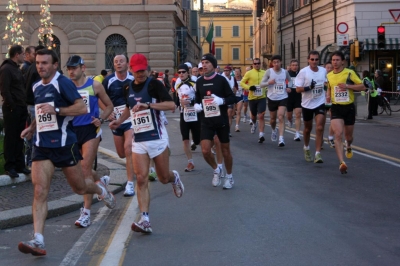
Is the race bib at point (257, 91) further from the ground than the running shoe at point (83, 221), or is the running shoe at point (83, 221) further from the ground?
the race bib at point (257, 91)

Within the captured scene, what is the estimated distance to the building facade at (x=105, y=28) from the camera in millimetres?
40125

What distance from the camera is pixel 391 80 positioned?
3709cm

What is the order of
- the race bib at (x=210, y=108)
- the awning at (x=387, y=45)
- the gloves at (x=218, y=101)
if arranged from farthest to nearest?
the awning at (x=387, y=45) → the race bib at (x=210, y=108) → the gloves at (x=218, y=101)

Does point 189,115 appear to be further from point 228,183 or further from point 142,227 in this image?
point 142,227

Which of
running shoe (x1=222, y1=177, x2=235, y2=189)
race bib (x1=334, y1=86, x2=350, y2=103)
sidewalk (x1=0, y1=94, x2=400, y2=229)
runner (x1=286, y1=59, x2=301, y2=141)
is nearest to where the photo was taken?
sidewalk (x1=0, y1=94, x2=400, y2=229)

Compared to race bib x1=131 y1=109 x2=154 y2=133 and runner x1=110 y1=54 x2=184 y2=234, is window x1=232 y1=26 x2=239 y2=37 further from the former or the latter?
race bib x1=131 y1=109 x2=154 y2=133

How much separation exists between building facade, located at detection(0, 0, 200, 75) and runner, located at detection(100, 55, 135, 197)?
29.8 meters

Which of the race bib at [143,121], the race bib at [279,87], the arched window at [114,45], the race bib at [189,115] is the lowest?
the race bib at [189,115]

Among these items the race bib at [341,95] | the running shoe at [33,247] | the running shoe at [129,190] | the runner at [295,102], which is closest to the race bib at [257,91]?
the runner at [295,102]

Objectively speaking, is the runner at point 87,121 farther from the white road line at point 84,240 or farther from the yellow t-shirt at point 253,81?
the yellow t-shirt at point 253,81

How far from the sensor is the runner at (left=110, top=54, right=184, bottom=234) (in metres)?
7.83

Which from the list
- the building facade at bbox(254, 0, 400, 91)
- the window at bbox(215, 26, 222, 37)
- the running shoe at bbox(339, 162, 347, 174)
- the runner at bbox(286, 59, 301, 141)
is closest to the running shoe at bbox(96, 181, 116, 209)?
the running shoe at bbox(339, 162, 347, 174)

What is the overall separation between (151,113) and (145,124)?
0.45 ft

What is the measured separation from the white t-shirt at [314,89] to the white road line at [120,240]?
5.57 m
